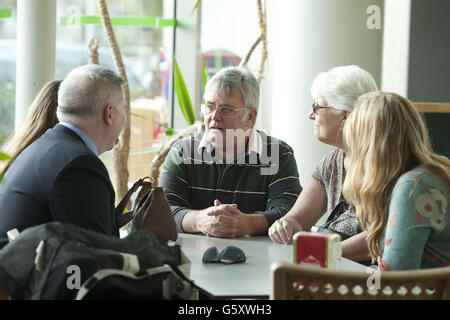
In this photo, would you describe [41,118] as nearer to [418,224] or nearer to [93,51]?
[418,224]

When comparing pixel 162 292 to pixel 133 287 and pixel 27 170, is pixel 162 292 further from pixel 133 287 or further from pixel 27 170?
pixel 27 170

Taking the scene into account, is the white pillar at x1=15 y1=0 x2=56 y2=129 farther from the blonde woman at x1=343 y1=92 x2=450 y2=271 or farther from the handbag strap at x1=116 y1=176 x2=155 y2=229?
the blonde woman at x1=343 y1=92 x2=450 y2=271

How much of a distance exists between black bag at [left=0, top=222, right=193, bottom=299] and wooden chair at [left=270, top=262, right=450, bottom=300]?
303 mm

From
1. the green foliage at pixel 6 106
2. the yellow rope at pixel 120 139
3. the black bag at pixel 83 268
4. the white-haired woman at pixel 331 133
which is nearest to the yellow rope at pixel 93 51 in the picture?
the yellow rope at pixel 120 139

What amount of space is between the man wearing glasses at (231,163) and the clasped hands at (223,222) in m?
0.28

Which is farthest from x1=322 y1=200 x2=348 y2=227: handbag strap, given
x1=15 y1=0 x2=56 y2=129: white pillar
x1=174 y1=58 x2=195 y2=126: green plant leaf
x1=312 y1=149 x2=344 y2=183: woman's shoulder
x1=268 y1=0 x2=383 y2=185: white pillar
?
x1=15 y1=0 x2=56 y2=129: white pillar

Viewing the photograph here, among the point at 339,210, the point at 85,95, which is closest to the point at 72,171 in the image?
the point at 85,95

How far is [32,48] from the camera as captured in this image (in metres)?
4.09

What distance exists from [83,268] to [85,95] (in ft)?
3.03

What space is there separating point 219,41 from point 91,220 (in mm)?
3988

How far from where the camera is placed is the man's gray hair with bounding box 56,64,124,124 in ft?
7.74

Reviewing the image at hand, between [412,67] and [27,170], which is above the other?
[412,67]
